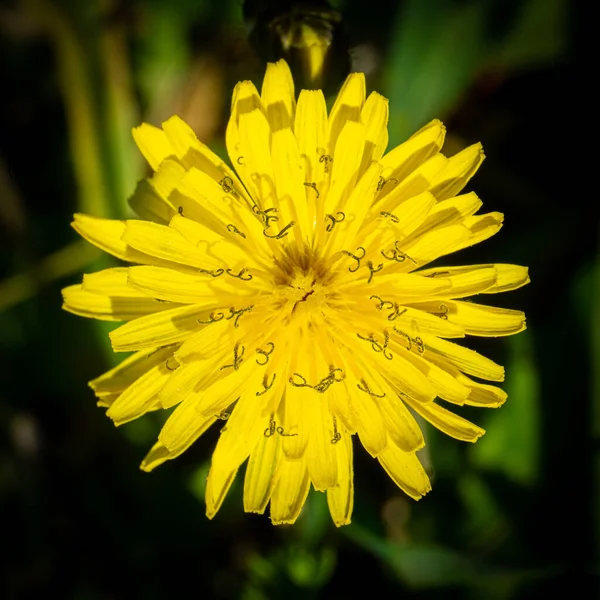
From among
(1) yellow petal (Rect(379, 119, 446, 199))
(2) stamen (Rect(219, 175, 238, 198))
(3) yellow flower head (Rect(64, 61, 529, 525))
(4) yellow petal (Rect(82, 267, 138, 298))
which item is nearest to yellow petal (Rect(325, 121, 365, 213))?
(3) yellow flower head (Rect(64, 61, 529, 525))

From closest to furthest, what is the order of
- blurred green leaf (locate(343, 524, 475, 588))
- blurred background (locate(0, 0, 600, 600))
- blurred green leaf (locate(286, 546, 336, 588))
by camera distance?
blurred green leaf (locate(343, 524, 475, 588)) < blurred green leaf (locate(286, 546, 336, 588)) < blurred background (locate(0, 0, 600, 600))

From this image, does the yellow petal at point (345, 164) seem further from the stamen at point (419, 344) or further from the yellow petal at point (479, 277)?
the stamen at point (419, 344)

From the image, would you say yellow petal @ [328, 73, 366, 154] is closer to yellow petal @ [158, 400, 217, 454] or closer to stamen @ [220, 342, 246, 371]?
stamen @ [220, 342, 246, 371]

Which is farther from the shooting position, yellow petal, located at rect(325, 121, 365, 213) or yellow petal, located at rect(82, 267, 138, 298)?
yellow petal, located at rect(82, 267, 138, 298)

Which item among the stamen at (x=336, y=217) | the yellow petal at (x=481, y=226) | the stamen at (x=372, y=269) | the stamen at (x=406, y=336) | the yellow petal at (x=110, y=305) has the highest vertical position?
the stamen at (x=336, y=217)

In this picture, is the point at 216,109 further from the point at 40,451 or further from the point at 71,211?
the point at 40,451

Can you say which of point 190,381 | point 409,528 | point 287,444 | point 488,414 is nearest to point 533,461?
point 488,414

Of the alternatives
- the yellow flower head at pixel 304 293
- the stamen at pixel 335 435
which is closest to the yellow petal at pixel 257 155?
the yellow flower head at pixel 304 293
